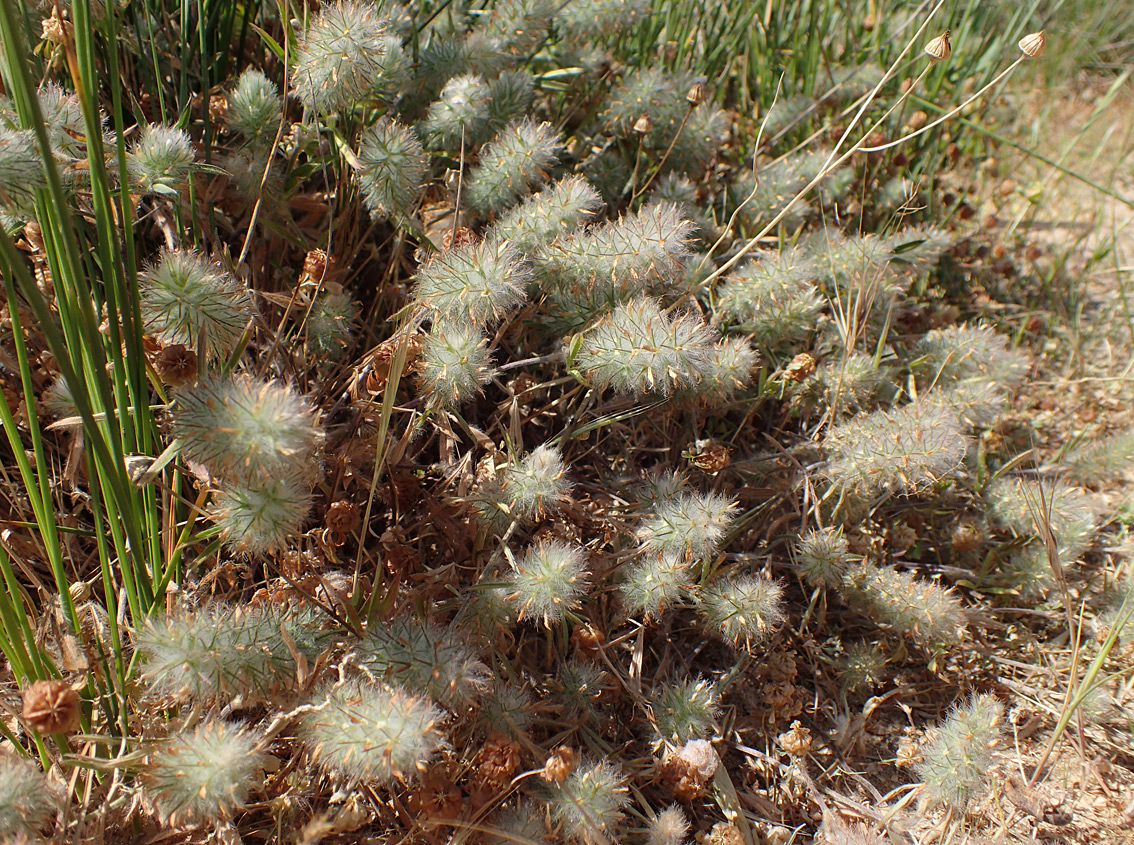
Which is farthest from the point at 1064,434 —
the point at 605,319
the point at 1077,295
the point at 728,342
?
the point at 605,319

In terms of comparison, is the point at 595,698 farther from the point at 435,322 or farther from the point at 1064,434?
the point at 1064,434

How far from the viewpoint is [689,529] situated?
176cm

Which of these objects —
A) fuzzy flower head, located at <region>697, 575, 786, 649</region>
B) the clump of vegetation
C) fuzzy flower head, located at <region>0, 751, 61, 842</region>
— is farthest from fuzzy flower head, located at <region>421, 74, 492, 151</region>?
fuzzy flower head, located at <region>0, 751, 61, 842</region>

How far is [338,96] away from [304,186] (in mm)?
545

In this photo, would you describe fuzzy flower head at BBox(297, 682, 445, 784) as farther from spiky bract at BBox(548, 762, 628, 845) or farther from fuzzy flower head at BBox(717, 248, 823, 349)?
fuzzy flower head at BBox(717, 248, 823, 349)

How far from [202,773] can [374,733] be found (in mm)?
270

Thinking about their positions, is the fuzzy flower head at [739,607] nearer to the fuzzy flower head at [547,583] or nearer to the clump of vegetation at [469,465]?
the clump of vegetation at [469,465]

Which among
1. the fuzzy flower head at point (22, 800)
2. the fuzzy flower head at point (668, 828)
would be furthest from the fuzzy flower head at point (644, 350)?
the fuzzy flower head at point (22, 800)

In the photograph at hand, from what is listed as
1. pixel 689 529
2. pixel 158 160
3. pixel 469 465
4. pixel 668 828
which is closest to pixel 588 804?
pixel 668 828

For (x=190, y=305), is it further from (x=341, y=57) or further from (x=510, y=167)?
(x=510, y=167)

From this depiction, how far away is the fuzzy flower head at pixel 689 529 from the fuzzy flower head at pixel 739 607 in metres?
0.11

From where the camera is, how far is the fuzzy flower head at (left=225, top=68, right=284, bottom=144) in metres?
1.90

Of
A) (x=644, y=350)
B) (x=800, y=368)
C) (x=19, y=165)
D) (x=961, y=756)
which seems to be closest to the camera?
(x=19, y=165)

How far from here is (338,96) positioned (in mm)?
1810
